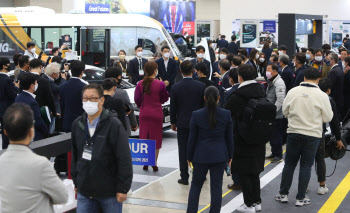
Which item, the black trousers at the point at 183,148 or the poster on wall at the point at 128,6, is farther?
the poster on wall at the point at 128,6

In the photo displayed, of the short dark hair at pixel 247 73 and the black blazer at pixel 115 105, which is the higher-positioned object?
the short dark hair at pixel 247 73

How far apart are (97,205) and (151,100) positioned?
4150mm

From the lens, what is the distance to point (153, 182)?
8.92 metres

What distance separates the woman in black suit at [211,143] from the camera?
20.9 feet

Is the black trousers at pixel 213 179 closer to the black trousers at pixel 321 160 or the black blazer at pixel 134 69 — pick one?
the black trousers at pixel 321 160

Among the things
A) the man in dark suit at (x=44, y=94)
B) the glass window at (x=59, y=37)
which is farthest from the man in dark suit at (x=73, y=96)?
the glass window at (x=59, y=37)

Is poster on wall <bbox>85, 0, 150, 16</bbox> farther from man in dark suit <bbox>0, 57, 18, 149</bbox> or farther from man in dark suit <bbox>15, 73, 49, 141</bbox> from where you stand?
man in dark suit <bbox>15, 73, 49, 141</bbox>

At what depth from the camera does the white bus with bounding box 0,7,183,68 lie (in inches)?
836

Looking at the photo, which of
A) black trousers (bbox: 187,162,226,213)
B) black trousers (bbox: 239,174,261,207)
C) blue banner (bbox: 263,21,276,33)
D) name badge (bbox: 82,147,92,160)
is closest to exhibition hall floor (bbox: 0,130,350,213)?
black trousers (bbox: 239,174,261,207)

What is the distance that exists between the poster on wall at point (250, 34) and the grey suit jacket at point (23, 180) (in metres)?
19.9

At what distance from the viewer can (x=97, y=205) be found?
5.00 meters

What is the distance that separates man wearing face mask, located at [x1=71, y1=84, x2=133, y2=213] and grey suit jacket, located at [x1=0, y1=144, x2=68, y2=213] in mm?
1021

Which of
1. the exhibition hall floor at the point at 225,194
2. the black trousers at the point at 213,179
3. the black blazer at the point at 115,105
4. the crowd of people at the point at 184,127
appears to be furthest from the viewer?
the exhibition hall floor at the point at 225,194

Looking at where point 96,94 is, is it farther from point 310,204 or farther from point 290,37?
point 290,37
